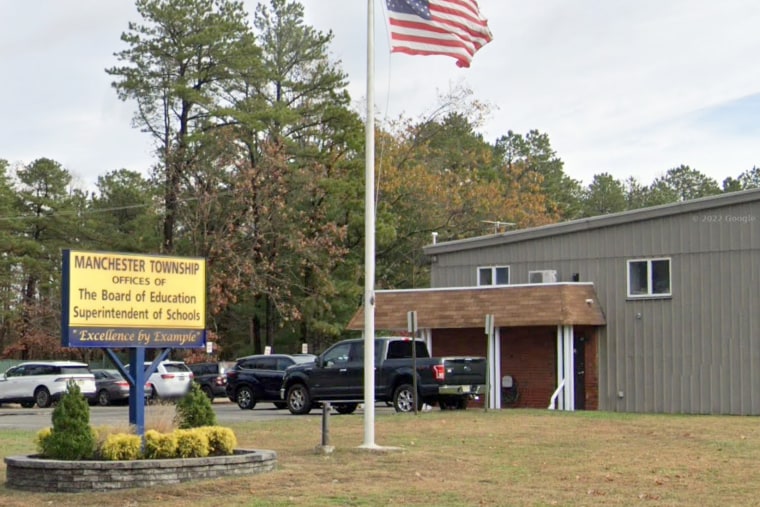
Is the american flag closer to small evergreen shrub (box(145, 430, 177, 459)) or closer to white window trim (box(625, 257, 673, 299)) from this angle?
small evergreen shrub (box(145, 430, 177, 459))

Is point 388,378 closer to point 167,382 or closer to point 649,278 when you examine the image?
point 649,278

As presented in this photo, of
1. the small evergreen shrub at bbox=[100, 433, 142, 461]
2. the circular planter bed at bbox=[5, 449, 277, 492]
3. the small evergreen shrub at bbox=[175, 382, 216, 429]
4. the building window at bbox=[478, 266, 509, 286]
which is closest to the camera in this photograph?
the circular planter bed at bbox=[5, 449, 277, 492]

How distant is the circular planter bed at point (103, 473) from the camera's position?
13516 mm

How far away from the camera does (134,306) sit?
1557cm

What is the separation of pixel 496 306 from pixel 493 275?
290 centimetres

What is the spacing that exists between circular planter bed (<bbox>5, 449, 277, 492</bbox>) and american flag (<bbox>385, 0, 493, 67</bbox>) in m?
6.52

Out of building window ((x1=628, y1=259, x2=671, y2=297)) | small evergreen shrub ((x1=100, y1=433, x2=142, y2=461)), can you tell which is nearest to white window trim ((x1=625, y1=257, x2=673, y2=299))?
building window ((x1=628, y1=259, x2=671, y2=297))

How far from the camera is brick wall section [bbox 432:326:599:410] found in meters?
31.8

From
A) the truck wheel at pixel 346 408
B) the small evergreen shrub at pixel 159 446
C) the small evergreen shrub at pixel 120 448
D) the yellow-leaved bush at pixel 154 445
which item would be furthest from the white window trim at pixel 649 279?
the small evergreen shrub at pixel 120 448

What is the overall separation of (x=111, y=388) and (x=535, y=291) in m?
15.8

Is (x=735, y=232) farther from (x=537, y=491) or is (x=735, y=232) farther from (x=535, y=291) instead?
(x=537, y=491)

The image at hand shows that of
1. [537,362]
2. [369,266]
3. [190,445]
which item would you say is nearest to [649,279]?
[537,362]

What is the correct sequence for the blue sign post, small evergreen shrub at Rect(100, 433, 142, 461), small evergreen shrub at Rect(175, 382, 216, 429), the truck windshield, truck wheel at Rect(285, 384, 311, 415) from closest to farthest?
small evergreen shrub at Rect(100, 433, 142, 461), the blue sign post, small evergreen shrub at Rect(175, 382, 216, 429), the truck windshield, truck wheel at Rect(285, 384, 311, 415)

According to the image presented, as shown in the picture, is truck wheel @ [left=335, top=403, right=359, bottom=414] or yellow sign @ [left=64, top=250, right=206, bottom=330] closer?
yellow sign @ [left=64, top=250, right=206, bottom=330]
